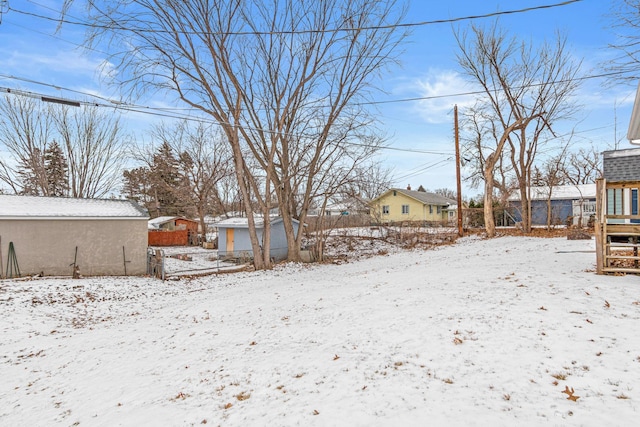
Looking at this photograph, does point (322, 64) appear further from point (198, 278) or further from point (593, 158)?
point (593, 158)

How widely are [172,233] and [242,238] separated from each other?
10763mm

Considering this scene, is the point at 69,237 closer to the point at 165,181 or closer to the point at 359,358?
the point at 359,358

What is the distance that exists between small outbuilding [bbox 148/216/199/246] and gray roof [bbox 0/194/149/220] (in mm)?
11885

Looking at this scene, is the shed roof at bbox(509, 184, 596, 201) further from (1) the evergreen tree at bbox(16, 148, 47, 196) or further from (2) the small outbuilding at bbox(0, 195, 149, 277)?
(1) the evergreen tree at bbox(16, 148, 47, 196)

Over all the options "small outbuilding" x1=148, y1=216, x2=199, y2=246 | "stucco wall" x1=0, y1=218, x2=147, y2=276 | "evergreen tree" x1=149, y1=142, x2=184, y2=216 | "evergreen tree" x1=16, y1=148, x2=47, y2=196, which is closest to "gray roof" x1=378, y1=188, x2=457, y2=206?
"small outbuilding" x1=148, y1=216, x2=199, y2=246

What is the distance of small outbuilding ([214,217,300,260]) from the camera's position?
20.8 meters

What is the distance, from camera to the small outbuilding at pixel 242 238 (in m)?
20.8

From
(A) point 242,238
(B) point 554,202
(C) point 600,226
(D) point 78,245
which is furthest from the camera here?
(B) point 554,202

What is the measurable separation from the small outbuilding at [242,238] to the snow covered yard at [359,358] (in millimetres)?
12361

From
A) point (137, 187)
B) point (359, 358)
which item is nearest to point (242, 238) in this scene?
point (359, 358)

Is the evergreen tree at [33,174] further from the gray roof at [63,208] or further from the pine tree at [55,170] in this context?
the gray roof at [63,208]

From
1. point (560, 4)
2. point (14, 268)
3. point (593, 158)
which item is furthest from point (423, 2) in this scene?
point (593, 158)

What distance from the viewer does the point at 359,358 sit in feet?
14.1

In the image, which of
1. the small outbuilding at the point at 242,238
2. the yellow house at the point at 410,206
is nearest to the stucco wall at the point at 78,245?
the small outbuilding at the point at 242,238
